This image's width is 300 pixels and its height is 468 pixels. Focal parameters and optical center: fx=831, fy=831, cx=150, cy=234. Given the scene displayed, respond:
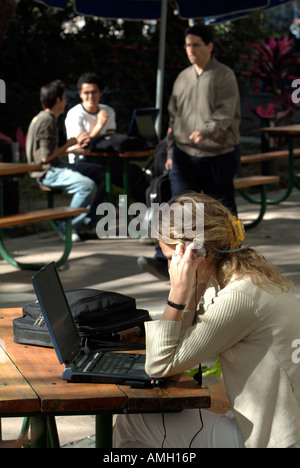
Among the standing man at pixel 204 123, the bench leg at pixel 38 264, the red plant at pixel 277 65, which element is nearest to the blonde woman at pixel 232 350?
the standing man at pixel 204 123

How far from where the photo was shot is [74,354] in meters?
2.71

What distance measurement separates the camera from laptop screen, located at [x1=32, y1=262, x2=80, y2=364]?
2.58 m

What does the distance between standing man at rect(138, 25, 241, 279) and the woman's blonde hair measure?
13.5ft

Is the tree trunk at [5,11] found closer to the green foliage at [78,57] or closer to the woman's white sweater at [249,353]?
the woman's white sweater at [249,353]

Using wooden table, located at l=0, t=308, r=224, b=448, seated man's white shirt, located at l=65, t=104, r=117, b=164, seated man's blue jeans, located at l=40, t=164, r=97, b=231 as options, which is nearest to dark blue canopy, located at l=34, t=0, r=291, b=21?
seated man's white shirt, located at l=65, t=104, r=117, b=164

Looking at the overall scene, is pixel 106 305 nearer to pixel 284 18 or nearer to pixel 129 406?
pixel 129 406

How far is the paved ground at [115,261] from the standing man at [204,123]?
854 mm

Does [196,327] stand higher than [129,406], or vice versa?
[196,327]

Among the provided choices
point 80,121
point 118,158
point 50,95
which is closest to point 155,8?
point 80,121

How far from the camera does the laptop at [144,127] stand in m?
8.92

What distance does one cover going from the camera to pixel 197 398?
2418 millimetres

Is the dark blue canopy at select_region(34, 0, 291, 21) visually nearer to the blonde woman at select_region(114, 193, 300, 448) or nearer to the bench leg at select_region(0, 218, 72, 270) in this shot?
the bench leg at select_region(0, 218, 72, 270)
